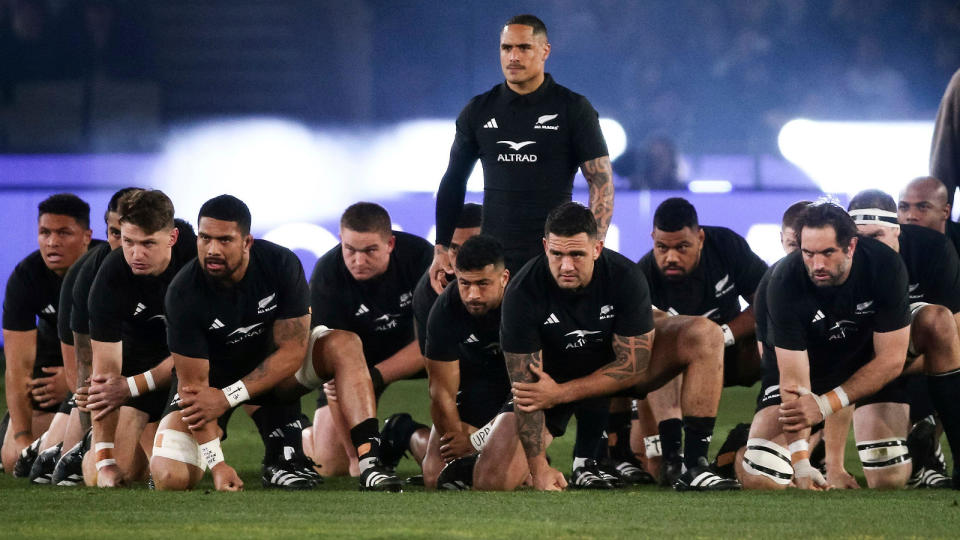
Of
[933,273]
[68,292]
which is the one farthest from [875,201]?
[68,292]

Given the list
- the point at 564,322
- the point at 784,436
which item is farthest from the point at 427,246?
the point at 784,436

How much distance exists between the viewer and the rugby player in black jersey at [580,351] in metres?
5.39

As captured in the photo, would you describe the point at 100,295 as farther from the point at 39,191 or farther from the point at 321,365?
the point at 39,191

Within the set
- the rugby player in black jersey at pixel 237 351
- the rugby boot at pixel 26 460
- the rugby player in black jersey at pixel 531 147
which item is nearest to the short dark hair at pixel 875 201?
the rugby player in black jersey at pixel 531 147

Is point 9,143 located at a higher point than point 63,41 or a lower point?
lower

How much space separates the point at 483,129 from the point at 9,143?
676 cm

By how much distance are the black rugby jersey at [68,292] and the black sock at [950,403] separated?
3.60 meters

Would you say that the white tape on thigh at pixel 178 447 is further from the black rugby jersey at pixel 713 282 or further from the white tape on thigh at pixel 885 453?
the white tape on thigh at pixel 885 453

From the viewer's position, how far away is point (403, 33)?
11758 mm

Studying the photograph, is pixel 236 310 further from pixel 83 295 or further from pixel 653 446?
pixel 653 446

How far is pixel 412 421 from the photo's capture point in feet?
21.7

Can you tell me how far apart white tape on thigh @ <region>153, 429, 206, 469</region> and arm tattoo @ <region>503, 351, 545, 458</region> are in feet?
4.31

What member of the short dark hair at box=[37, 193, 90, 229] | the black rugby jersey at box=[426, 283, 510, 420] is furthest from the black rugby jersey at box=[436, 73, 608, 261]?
the short dark hair at box=[37, 193, 90, 229]

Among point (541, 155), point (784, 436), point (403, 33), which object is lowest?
point (784, 436)
